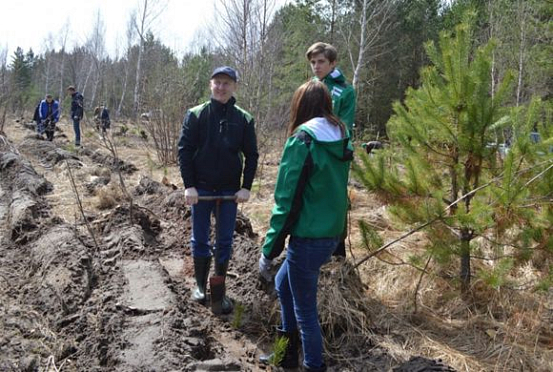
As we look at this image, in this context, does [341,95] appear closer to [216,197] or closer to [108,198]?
[216,197]

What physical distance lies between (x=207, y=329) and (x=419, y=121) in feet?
7.24

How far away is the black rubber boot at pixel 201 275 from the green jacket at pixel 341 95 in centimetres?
154

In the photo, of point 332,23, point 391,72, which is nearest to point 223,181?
point 332,23

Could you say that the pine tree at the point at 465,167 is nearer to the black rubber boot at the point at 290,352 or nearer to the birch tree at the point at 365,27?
the black rubber boot at the point at 290,352

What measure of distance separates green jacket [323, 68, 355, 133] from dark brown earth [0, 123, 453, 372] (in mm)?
1172

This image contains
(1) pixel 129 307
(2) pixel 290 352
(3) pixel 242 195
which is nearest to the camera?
(2) pixel 290 352

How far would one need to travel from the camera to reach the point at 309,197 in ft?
8.48

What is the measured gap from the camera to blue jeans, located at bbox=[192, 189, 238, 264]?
3737 millimetres

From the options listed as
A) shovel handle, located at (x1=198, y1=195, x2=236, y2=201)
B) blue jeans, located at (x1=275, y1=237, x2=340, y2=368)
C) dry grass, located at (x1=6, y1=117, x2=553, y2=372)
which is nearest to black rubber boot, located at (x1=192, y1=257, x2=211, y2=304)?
shovel handle, located at (x1=198, y1=195, x2=236, y2=201)

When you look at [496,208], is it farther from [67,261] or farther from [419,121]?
[67,261]

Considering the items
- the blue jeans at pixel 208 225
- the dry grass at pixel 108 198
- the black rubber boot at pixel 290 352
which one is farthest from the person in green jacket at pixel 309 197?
the dry grass at pixel 108 198

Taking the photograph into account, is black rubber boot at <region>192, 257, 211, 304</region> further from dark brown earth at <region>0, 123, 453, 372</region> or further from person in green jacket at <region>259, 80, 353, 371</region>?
person in green jacket at <region>259, 80, 353, 371</region>

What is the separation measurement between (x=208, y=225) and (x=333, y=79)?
1475mm

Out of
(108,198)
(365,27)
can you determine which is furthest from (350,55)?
(108,198)
